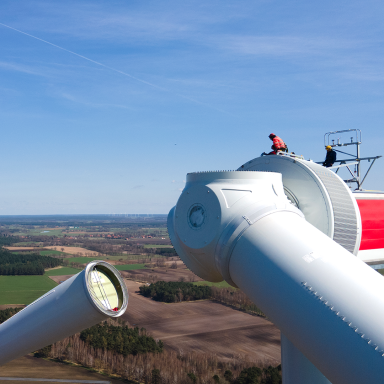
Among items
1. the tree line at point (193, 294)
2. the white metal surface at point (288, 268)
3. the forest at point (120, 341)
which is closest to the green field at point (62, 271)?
the tree line at point (193, 294)

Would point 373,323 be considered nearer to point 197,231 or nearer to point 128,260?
point 197,231

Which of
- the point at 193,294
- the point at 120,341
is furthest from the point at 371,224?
the point at 193,294

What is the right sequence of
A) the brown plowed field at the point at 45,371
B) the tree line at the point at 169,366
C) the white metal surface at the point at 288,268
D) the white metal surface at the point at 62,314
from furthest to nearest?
the brown plowed field at the point at 45,371
the tree line at the point at 169,366
the white metal surface at the point at 62,314
the white metal surface at the point at 288,268

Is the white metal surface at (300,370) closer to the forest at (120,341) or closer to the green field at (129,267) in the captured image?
the forest at (120,341)

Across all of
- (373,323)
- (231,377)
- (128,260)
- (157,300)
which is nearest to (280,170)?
(373,323)

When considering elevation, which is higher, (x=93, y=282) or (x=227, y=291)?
(x=93, y=282)
